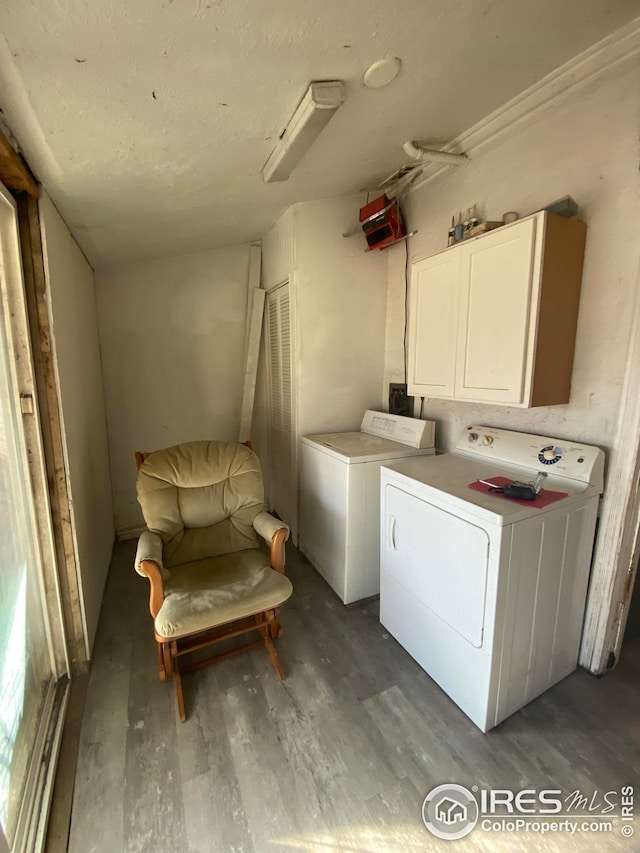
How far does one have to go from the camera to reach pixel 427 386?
2.08 meters

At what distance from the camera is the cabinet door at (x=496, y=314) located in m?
1.53

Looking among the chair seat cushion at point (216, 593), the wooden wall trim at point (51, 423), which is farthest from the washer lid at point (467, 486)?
the wooden wall trim at point (51, 423)

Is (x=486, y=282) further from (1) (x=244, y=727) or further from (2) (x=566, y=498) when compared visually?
(1) (x=244, y=727)

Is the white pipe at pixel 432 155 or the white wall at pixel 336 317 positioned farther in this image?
the white wall at pixel 336 317

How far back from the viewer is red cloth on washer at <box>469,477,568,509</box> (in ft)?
4.64

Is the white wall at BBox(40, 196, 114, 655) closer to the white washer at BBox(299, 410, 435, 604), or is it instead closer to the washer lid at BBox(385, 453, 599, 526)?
the white washer at BBox(299, 410, 435, 604)

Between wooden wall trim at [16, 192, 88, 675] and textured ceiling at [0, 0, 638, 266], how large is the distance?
26 cm

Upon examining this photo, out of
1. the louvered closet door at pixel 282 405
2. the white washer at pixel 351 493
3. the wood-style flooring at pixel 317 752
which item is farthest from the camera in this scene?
the louvered closet door at pixel 282 405

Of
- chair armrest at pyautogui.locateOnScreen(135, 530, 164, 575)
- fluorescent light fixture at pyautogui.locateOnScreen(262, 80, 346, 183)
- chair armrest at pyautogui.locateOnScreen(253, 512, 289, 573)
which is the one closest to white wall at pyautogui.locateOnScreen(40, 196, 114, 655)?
chair armrest at pyautogui.locateOnScreen(135, 530, 164, 575)

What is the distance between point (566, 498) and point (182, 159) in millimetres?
2084

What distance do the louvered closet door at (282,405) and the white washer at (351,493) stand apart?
28cm

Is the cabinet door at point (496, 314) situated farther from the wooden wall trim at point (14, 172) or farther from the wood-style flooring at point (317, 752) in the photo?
the wooden wall trim at point (14, 172)

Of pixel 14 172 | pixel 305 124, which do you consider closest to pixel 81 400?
pixel 14 172

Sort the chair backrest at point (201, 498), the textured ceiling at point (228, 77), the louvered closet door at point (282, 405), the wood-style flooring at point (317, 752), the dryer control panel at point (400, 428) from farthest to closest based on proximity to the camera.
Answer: the louvered closet door at point (282, 405), the dryer control panel at point (400, 428), the chair backrest at point (201, 498), the wood-style flooring at point (317, 752), the textured ceiling at point (228, 77)
